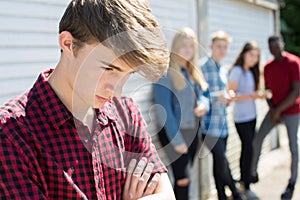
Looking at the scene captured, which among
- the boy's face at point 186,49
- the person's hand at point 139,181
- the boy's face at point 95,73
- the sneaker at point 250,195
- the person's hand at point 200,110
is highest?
the boy's face at point 95,73

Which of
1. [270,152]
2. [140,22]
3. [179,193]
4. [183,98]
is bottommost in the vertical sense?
[270,152]

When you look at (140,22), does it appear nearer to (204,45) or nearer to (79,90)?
(79,90)

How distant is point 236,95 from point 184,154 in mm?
1546

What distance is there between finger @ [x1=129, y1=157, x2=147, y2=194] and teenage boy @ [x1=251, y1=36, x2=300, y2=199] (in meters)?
4.27

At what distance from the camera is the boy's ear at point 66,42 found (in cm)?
115

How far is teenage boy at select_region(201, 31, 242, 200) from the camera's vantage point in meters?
4.44

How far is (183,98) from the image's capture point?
12.5ft

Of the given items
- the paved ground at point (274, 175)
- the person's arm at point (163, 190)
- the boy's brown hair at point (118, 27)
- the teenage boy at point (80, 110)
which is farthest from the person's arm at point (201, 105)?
the boy's brown hair at point (118, 27)

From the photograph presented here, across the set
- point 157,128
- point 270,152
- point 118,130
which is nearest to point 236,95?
point 157,128

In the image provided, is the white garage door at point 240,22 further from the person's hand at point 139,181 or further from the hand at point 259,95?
the person's hand at point 139,181

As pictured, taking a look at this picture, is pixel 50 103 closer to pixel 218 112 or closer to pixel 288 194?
pixel 218 112

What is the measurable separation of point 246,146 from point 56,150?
4.65 meters

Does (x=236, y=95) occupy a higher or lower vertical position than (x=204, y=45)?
lower

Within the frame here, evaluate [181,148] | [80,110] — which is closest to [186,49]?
[181,148]
